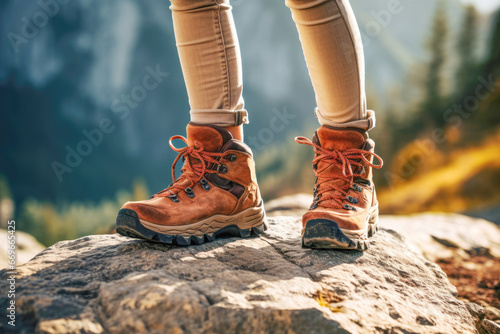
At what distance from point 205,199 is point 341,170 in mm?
609

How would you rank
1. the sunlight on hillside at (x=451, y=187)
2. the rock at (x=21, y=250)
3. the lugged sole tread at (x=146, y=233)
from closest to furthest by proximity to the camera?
1. the lugged sole tread at (x=146, y=233)
2. the rock at (x=21, y=250)
3. the sunlight on hillside at (x=451, y=187)

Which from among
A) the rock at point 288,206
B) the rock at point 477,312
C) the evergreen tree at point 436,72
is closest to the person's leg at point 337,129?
the rock at point 477,312

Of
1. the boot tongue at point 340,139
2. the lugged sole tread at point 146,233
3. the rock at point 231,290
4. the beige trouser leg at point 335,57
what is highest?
the beige trouser leg at point 335,57

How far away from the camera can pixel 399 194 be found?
8242 mm

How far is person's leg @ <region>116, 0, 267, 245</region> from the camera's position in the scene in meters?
1.66

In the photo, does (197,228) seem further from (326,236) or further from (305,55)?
(305,55)

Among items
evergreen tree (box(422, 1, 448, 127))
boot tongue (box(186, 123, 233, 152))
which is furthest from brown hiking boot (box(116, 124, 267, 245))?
evergreen tree (box(422, 1, 448, 127))

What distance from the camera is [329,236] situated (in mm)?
1543

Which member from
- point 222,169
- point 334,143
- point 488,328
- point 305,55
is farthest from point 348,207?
point 488,328

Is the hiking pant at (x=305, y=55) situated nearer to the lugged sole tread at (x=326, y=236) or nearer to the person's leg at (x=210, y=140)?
the person's leg at (x=210, y=140)

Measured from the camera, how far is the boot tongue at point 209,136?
1.72 m

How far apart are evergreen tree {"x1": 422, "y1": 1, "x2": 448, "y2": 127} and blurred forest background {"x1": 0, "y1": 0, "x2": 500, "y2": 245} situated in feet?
0.13

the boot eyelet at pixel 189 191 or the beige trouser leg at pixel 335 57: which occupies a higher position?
the beige trouser leg at pixel 335 57

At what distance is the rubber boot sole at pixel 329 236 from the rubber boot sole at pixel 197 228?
0.32 m
